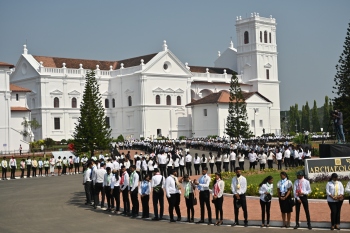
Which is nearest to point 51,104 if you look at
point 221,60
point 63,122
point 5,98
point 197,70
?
point 63,122

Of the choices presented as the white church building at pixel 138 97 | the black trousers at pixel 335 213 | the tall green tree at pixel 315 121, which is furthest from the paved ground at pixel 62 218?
the tall green tree at pixel 315 121

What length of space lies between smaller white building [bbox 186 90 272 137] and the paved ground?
179ft

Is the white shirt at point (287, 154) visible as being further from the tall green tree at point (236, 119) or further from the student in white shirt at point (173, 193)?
the tall green tree at point (236, 119)

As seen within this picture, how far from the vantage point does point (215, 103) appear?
82.8 metres

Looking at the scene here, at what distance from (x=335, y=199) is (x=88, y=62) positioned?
7776cm

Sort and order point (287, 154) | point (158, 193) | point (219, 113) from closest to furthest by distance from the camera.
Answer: point (158, 193), point (287, 154), point (219, 113)

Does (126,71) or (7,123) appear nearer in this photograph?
(7,123)

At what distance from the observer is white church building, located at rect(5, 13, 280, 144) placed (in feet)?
272

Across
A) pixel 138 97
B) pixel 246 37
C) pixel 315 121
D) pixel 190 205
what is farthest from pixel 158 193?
pixel 315 121

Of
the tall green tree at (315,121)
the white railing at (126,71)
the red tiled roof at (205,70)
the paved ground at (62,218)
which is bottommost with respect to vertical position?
the paved ground at (62,218)

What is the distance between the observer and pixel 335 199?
16.4 metres

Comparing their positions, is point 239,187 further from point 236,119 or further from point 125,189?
point 236,119

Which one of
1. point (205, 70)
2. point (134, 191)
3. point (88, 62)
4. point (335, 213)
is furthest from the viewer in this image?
point (205, 70)

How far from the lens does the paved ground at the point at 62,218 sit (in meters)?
17.7
